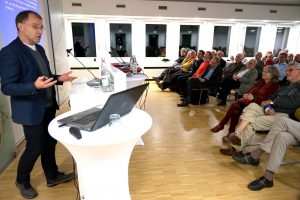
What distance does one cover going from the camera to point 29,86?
152 cm

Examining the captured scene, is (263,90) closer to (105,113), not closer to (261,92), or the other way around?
(261,92)

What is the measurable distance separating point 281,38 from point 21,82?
893 centimetres

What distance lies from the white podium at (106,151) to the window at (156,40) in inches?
246

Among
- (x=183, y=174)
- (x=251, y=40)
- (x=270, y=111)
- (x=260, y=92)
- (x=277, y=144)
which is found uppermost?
(x=251, y=40)

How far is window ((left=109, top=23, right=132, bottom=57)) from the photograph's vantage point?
284 inches

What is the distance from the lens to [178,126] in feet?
12.0

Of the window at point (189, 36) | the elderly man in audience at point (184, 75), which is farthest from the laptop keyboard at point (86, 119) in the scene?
the window at point (189, 36)

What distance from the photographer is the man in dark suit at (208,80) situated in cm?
471

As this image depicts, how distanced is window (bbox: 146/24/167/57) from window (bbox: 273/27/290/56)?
165 inches

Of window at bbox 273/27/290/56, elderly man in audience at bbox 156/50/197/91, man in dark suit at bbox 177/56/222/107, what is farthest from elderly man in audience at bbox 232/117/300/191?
window at bbox 273/27/290/56

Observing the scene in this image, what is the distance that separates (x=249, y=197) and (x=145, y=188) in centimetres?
97

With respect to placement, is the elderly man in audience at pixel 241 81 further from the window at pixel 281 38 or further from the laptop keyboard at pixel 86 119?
the window at pixel 281 38

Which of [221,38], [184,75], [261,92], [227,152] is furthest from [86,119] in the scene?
[221,38]

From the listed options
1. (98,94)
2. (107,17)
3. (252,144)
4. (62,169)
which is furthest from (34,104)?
(107,17)
